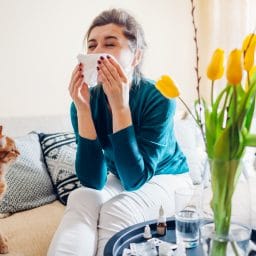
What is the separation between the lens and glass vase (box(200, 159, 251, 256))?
659 mm

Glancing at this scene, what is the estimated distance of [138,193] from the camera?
1157 millimetres

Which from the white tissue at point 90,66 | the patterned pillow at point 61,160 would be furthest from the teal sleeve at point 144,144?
the patterned pillow at point 61,160

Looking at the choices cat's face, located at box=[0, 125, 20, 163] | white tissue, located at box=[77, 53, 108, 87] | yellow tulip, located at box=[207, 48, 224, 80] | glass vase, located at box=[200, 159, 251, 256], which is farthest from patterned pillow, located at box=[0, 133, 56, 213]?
yellow tulip, located at box=[207, 48, 224, 80]

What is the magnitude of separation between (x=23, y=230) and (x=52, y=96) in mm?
882

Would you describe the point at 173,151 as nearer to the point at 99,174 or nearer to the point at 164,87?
the point at 99,174

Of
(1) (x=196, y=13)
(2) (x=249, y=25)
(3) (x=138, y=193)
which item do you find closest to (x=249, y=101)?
(3) (x=138, y=193)

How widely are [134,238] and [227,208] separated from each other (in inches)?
12.8

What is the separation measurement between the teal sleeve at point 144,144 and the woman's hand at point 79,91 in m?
0.18

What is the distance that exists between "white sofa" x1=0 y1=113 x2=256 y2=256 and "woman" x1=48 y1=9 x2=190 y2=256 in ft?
0.58

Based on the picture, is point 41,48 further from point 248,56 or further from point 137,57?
point 248,56

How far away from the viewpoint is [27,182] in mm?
1490

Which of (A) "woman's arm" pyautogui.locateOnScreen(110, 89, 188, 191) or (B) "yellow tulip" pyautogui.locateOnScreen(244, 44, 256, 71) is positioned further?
(A) "woman's arm" pyautogui.locateOnScreen(110, 89, 188, 191)

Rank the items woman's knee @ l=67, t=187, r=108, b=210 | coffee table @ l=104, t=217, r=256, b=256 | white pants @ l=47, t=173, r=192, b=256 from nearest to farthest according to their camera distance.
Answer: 1. coffee table @ l=104, t=217, r=256, b=256
2. white pants @ l=47, t=173, r=192, b=256
3. woman's knee @ l=67, t=187, r=108, b=210

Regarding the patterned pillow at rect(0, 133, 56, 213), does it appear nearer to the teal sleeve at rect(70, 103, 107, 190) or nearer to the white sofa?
the white sofa
